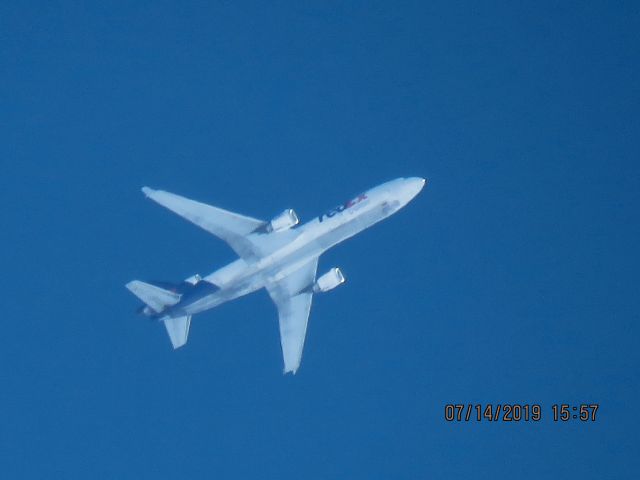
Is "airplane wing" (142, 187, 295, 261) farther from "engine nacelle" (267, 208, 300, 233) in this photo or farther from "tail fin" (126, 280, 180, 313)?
"tail fin" (126, 280, 180, 313)

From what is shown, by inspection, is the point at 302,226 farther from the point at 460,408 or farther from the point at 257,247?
the point at 460,408

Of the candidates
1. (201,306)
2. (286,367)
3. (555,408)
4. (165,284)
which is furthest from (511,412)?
(165,284)

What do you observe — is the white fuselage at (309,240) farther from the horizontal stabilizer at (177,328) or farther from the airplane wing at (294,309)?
the airplane wing at (294,309)

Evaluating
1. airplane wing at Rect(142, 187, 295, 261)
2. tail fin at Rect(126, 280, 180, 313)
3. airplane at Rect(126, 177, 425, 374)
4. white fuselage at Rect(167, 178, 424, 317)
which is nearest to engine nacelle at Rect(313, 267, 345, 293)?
airplane at Rect(126, 177, 425, 374)

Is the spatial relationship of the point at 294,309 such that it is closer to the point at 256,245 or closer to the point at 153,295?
the point at 256,245

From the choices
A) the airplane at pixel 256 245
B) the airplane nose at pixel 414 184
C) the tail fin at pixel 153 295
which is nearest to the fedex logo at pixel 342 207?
the airplane at pixel 256 245

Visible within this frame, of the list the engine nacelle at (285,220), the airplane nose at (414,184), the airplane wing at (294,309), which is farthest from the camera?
the airplane wing at (294,309)

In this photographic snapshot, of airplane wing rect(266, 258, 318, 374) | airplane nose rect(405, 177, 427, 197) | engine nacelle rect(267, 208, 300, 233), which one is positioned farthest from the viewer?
airplane wing rect(266, 258, 318, 374)
